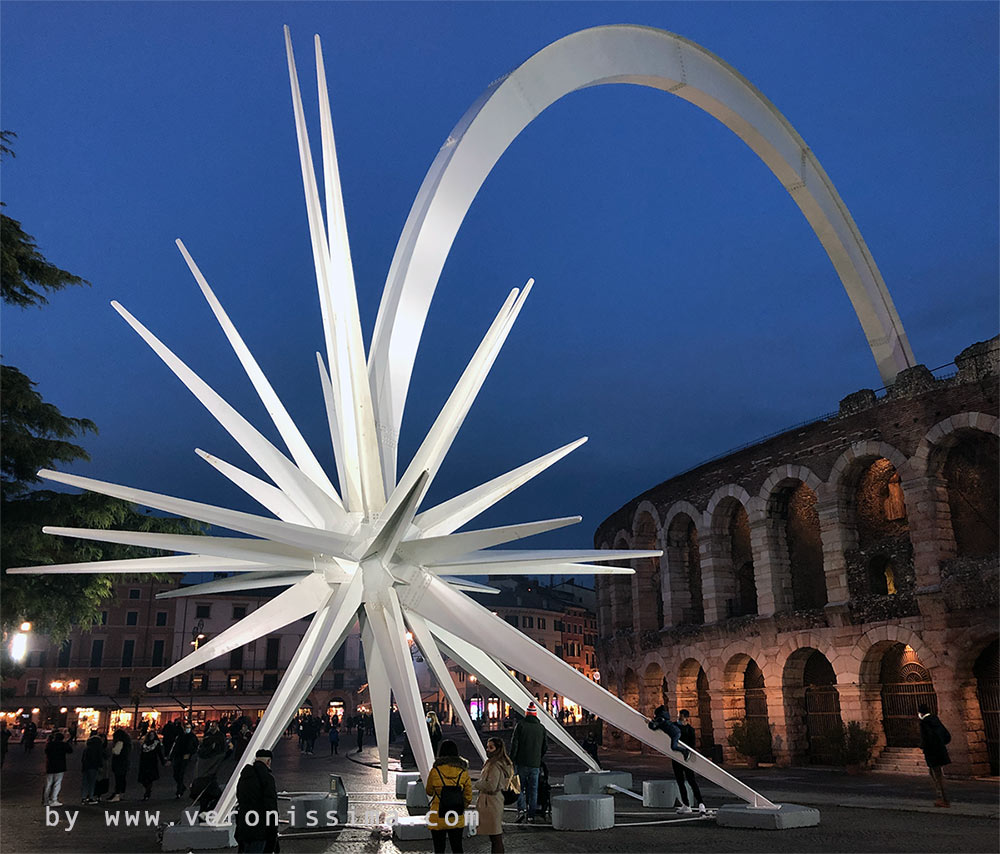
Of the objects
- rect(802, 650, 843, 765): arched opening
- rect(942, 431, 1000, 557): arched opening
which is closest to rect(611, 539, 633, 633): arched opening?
rect(802, 650, 843, 765): arched opening

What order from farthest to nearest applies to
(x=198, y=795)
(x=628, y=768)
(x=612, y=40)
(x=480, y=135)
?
1. (x=628, y=768)
2. (x=612, y=40)
3. (x=480, y=135)
4. (x=198, y=795)

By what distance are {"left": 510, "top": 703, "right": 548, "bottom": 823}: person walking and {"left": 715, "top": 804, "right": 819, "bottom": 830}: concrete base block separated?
7.26 ft

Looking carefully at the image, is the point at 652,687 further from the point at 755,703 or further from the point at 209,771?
the point at 209,771

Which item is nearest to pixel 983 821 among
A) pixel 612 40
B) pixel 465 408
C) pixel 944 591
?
pixel 465 408

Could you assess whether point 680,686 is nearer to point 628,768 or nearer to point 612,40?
point 628,768

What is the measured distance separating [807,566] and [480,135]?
1984cm

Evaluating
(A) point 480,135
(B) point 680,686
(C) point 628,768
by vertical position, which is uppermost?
(A) point 480,135

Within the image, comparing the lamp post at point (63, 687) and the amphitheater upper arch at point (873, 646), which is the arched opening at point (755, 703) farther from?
the lamp post at point (63, 687)

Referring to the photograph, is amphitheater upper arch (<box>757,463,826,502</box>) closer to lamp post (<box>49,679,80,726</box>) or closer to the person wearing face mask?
the person wearing face mask


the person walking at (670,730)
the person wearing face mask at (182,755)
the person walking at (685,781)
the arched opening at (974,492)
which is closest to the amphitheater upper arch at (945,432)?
the arched opening at (974,492)

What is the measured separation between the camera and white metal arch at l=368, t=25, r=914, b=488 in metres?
10.0

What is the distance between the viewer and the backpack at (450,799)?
648cm

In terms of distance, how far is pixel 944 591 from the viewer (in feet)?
61.4

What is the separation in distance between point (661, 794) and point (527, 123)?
33.4 ft
